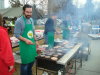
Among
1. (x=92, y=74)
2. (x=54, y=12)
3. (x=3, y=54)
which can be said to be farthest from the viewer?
(x=54, y=12)

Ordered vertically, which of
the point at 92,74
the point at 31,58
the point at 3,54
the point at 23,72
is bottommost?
the point at 92,74

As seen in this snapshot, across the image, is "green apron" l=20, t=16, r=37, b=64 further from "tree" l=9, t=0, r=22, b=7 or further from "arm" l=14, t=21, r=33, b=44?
"tree" l=9, t=0, r=22, b=7

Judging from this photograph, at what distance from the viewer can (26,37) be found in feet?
10.4

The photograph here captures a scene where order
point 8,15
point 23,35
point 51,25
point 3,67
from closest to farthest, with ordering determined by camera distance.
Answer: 1. point 3,67
2. point 23,35
3. point 51,25
4. point 8,15

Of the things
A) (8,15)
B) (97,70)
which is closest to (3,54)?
(97,70)

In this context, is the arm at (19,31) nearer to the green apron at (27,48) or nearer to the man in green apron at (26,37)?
the man in green apron at (26,37)

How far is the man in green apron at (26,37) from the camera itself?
305 cm

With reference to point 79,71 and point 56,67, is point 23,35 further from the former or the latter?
point 79,71

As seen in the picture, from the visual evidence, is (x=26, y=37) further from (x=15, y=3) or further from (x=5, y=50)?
(x=15, y=3)

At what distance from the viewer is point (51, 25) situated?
6.91m

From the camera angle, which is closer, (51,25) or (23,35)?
(23,35)

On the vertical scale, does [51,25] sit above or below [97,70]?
above

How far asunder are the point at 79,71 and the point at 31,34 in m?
2.33

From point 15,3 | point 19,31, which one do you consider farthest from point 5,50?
point 15,3
